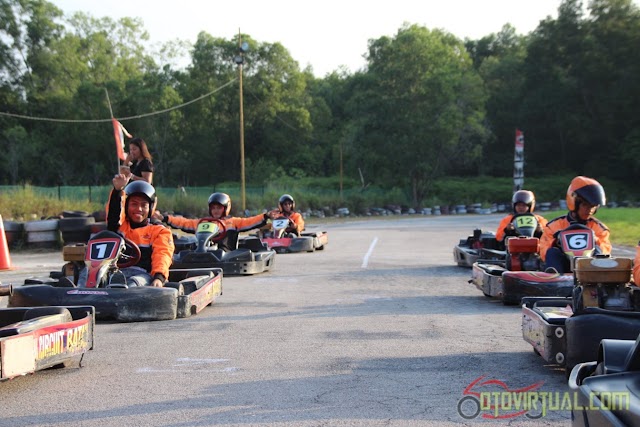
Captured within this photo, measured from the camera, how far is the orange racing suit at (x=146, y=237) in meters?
7.73

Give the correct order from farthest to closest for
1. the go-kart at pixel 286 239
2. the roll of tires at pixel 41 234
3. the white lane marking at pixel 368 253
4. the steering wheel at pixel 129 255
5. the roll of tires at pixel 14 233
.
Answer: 1. the roll of tires at pixel 14 233
2. the roll of tires at pixel 41 234
3. the go-kart at pixel 286 239
4. the white lane marking at pixel 368 253
5. the steering wheel at pixel 129 255

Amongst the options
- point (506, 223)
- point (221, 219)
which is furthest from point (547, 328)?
point (221, 219)

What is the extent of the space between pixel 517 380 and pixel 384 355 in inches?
43.3

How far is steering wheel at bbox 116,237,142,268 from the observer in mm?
7656

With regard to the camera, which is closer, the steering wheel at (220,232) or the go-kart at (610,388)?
the go-kart at (610,388)

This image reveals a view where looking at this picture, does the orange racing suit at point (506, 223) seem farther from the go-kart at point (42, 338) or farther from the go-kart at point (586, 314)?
the go-kart at point (42, 338)

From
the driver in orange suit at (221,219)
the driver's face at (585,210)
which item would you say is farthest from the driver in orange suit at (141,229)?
the driver's face at (585,210)

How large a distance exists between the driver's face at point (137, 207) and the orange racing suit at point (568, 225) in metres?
4.19

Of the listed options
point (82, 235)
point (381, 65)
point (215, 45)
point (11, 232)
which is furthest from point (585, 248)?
point (215, 45)

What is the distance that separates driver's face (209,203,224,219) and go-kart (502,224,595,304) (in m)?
5.40

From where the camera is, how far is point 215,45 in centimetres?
5228

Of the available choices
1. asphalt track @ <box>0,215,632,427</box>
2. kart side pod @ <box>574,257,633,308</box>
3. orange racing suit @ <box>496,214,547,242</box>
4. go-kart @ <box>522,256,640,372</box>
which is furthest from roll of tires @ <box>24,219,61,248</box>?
kart side pod @ <box>574,257,633,308</box>

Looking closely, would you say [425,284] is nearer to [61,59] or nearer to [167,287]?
[167,287]

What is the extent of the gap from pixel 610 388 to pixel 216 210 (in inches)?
395
